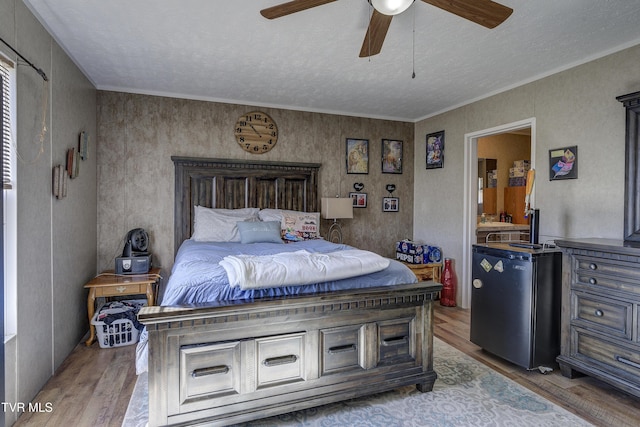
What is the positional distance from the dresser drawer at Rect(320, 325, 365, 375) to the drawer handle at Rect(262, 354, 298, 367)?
19 cm

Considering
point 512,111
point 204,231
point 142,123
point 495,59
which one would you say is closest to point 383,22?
point 495,59

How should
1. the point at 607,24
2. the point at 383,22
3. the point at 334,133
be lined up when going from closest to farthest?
the point at 383,22 < the point at 607,24 < the point at 334,133

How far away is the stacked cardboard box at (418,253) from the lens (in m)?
4.64

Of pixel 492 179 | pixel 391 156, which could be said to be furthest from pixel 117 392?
pixel 492 179

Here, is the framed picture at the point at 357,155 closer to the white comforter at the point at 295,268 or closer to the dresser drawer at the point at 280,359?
the white comforter at the point at 295,268

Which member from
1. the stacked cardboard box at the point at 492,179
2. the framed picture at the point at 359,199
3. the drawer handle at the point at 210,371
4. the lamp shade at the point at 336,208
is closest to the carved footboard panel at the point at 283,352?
the drawer handle at the point at 210,371

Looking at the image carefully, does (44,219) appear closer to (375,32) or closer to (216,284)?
(216,284)

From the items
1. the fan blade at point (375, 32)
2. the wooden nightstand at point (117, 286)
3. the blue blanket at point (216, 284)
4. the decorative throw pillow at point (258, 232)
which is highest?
the fan blade at point (375, 32)

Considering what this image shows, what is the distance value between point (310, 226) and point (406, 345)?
6.95ft

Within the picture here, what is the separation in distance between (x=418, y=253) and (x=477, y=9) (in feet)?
10.9

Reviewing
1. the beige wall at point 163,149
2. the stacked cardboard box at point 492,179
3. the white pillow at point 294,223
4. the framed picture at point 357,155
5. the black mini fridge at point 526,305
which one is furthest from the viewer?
the stacked cardboard box at point 492,179

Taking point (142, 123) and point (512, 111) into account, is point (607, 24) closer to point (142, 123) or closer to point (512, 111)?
point (512, 111)

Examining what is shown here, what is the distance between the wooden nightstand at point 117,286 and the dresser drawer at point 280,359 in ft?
6.08

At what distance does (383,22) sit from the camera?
2068 mm
